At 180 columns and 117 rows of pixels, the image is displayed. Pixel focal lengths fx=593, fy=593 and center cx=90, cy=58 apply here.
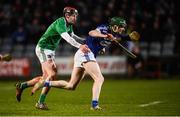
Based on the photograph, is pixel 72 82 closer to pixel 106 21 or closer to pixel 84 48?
pixel 84 48

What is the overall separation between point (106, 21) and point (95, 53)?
45.8 ft

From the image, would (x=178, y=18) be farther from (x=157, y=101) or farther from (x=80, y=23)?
(x=157, y=101)

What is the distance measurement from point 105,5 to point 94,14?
0.94 meters

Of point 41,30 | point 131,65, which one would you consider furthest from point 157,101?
point 41,30

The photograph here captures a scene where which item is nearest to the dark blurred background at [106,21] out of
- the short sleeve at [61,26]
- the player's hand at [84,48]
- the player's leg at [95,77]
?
the short sleeve at [61,26]

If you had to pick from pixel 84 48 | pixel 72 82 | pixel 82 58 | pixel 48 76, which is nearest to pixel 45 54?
pixel 48 76

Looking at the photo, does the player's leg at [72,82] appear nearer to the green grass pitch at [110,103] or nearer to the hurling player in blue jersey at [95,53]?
the hurling player in blue jersey at [95,53]

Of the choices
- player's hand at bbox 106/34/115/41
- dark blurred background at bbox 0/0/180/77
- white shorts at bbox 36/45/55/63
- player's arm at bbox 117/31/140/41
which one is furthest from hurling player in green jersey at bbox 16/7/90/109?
dark blurred background at bbox 0/0/180/77

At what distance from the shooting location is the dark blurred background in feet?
90.5

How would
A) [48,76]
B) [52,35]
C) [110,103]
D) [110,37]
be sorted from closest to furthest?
[110,37] → [48,76] → [52,35] → [110,103]

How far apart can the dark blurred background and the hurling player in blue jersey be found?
13.9m

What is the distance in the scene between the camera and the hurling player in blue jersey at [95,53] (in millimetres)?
13000

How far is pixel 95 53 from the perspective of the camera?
13422mm

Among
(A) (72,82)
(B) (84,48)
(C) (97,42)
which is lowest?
(A) (72,82)
